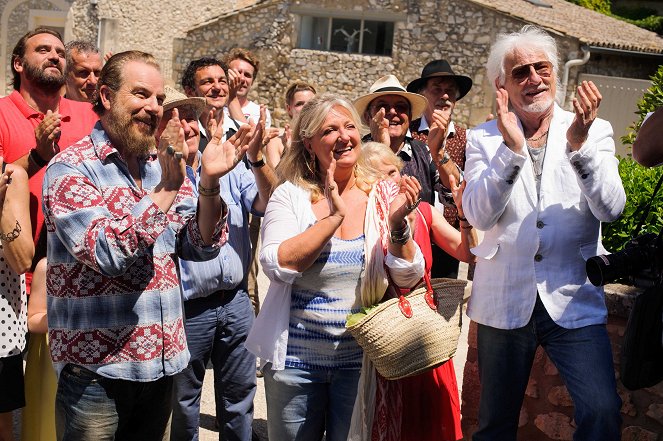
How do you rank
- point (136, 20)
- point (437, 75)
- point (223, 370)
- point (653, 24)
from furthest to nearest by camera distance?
point (653, 24)
point (136, 20)
point (437, 75)
point (223, 370)

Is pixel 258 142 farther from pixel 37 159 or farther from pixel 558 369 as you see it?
pixel 558 369

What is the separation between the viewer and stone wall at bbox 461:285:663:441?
13.9 ft

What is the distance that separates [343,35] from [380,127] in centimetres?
2151

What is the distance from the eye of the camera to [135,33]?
27.9 metres

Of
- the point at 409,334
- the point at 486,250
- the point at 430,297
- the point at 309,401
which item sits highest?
the point at 486,250

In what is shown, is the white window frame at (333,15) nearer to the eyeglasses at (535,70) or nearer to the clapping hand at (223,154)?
the eyeglasses at (535,70)

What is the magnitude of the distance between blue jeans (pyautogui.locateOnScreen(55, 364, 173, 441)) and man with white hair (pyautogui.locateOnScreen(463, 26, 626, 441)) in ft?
4.85

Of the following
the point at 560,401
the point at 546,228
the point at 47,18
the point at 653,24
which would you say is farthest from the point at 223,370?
the point at 653,24

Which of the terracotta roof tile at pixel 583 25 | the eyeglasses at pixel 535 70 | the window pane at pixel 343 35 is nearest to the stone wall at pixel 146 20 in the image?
the window pane at pixel 343 35

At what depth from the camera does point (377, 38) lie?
83.1 feet

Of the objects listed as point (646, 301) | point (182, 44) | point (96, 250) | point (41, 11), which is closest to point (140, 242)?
point (96, 250)

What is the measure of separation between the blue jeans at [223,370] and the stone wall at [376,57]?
18.2 m

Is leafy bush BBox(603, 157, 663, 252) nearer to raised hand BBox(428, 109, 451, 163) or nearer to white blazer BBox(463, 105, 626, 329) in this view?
white blazer BBox(463, 105, 626, 329)

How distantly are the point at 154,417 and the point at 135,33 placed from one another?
26.0 metres
